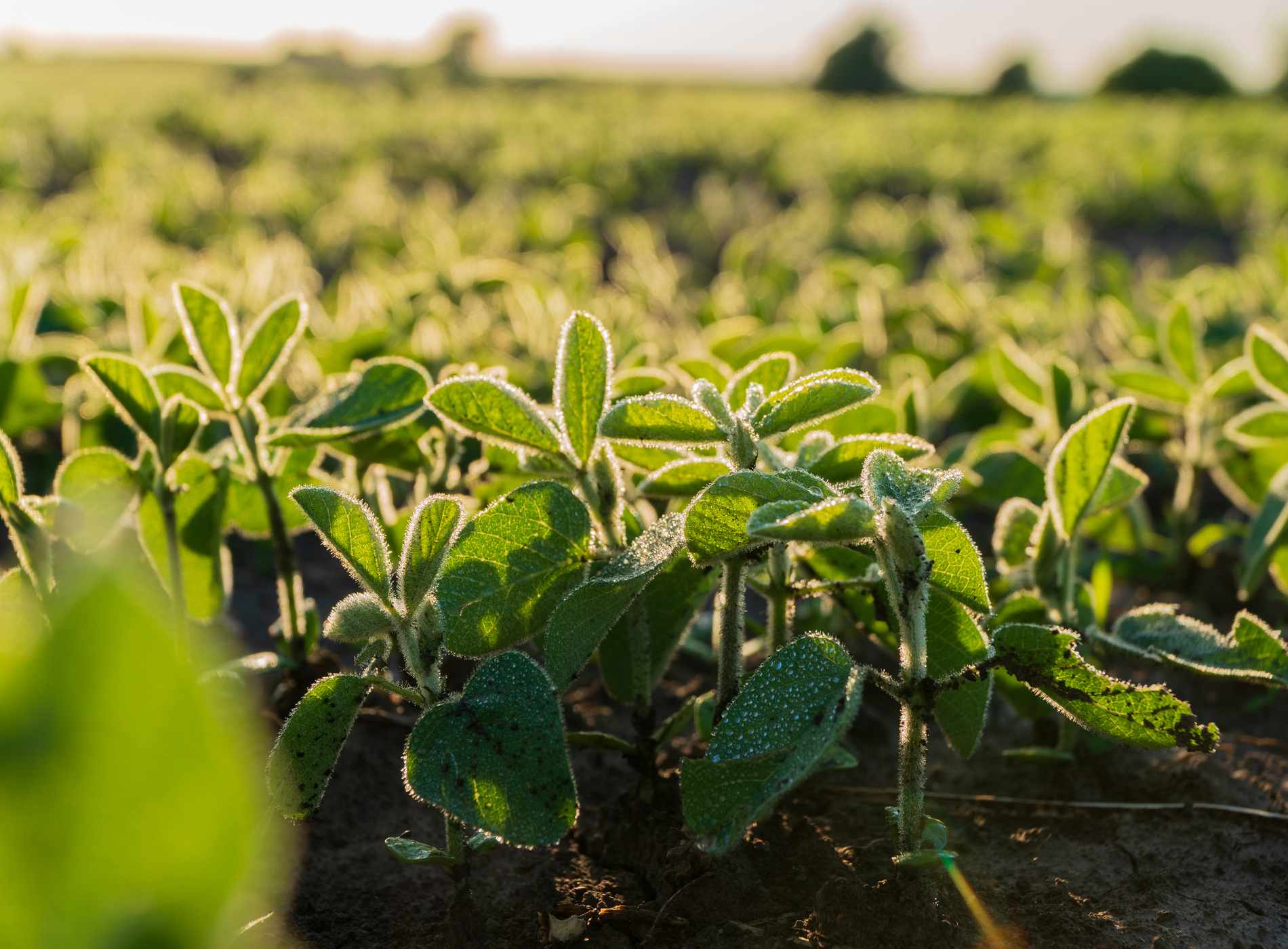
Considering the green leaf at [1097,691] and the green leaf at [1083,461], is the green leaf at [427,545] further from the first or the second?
the green leaf at [1083,461]

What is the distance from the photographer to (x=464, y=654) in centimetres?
109

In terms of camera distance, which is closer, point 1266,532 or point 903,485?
point 903,485

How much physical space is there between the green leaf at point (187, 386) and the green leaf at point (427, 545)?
522 millimetres

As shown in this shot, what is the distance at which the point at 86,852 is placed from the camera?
47cm

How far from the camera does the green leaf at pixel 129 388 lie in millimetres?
1313

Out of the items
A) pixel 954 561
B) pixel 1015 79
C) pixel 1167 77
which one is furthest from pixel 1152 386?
pixel 1167 77

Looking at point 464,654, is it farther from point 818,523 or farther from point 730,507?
point 818,523

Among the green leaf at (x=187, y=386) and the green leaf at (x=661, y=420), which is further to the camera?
the green leaf at (x=187, y=386)

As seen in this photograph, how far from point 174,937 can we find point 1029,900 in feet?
3.22

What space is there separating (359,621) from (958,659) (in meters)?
0.59

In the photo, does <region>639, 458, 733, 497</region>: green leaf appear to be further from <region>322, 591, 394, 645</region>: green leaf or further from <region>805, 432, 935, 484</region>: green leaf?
<region>322, 591, 394, 645</region>: green leaf

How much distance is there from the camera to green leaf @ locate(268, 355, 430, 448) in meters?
1.35

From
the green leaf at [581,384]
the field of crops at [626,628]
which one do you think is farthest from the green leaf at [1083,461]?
the green leaf at [581,384]

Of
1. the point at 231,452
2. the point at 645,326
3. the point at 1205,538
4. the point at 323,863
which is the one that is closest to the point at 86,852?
the point at 323,863
